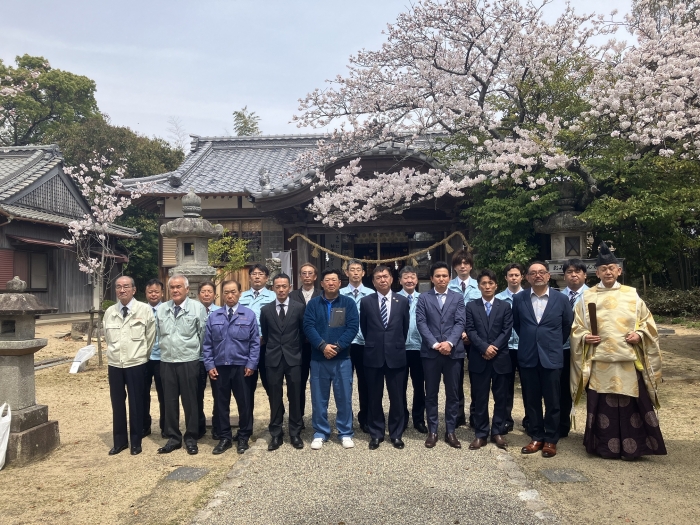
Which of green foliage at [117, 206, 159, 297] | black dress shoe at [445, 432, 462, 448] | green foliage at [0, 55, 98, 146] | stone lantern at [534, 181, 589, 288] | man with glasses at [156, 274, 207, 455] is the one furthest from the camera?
green foliage at [0, 55, 98, 146]

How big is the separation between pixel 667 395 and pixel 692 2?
36.8ft

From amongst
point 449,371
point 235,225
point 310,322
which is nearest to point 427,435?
point 449,371

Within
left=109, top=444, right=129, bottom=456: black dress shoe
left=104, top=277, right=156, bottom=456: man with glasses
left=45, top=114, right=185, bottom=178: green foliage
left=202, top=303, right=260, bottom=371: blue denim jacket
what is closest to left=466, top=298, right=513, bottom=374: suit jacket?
left=202, top=303, right=260, bottom=371: blue denim jacket

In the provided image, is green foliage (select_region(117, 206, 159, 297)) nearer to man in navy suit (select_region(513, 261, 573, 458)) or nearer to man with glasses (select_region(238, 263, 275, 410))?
man with glasses (select_region(238, 263, 275, 410))

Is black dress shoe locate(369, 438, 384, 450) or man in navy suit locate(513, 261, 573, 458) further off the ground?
man in navy suit locate(513, 261, 573, 458)

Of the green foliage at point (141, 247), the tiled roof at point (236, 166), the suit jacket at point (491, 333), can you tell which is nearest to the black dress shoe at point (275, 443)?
the suit jacket at point (491, 333)

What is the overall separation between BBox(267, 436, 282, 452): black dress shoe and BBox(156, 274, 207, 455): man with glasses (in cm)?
76

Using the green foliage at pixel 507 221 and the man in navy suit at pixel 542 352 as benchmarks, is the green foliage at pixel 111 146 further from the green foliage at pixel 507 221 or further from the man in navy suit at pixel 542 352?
the man in navy suit at pixel 542 352

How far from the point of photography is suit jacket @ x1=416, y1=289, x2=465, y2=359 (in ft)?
17.3

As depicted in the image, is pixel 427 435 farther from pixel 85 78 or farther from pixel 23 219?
pixel 85 78

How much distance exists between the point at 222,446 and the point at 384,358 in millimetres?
1819

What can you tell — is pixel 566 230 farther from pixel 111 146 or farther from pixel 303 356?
pixel 111 146

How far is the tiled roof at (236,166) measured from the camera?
1593 centimetres

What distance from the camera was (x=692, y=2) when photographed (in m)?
13.4
